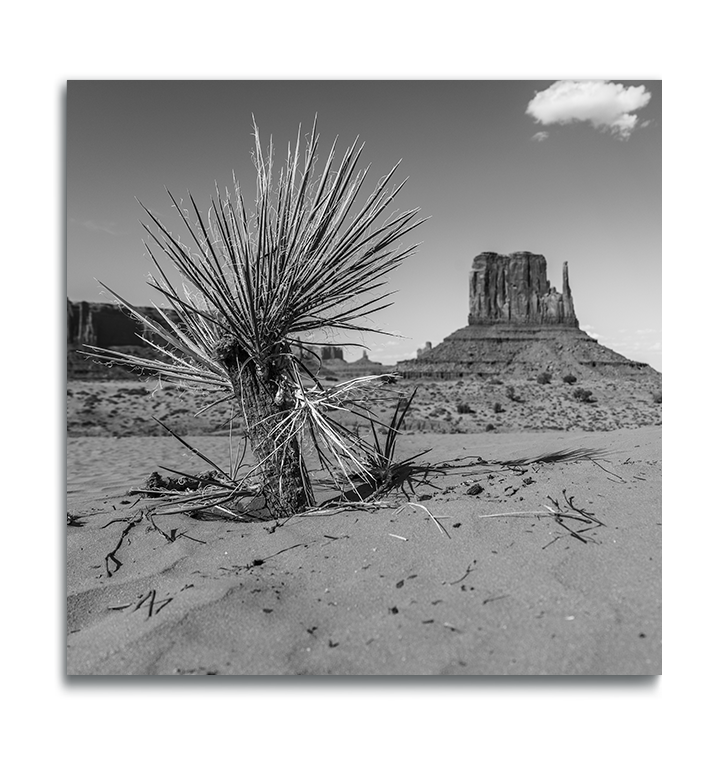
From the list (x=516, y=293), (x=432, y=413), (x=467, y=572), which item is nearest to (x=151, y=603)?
(x=467, y=572)

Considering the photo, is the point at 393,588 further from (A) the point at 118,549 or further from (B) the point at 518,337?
(B) the point at 518,337

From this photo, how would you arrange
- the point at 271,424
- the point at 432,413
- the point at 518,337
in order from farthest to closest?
the point at 518,337, the point at 432,413, the point at 271,424

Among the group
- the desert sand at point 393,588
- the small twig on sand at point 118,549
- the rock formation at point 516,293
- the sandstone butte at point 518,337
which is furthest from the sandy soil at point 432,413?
the rock formation at point 516,293

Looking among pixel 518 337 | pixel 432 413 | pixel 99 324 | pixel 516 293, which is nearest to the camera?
pixel 432 413

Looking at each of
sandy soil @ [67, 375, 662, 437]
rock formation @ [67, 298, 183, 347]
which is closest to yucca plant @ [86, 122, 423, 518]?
sandy soil @ [67, 375, 662, 437]

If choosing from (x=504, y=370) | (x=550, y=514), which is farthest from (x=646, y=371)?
(x=550, y=514)
